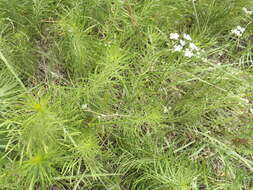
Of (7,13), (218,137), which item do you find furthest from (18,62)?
(218,137)

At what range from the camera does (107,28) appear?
5.07ft

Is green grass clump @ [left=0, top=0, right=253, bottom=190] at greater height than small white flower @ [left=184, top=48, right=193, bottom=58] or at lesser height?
lesser

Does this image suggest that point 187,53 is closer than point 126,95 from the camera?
Yes

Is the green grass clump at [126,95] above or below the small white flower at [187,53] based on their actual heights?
below

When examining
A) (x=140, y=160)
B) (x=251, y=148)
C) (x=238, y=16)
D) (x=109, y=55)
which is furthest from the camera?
(x=238, y=16)

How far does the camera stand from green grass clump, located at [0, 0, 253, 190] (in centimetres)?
140

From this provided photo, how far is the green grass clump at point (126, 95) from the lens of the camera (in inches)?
54.9

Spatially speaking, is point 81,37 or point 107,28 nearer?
point 81,37

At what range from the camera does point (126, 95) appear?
5.33ft

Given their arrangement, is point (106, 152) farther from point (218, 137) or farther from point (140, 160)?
point (218, 137)

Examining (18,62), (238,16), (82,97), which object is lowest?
(82,97)

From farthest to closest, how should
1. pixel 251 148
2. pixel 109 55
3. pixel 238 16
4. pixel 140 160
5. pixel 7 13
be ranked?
pixel 238 16
pixel 251 148
pixel 7 13
pixel 140 160
pixel 109 55

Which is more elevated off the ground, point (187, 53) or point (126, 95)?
point (187, 53)

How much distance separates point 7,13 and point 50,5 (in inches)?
9.0
